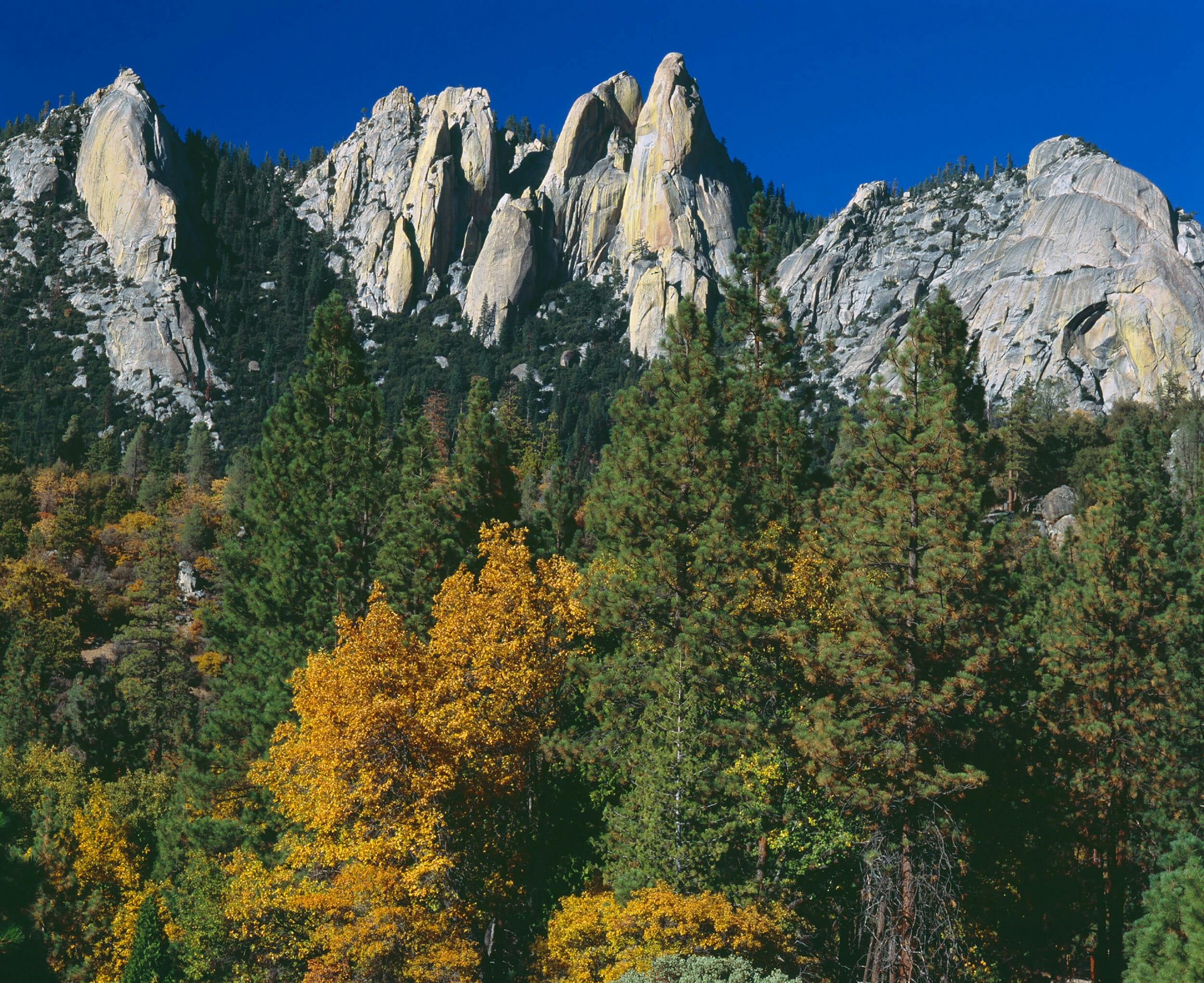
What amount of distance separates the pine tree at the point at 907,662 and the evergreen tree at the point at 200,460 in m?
76.9

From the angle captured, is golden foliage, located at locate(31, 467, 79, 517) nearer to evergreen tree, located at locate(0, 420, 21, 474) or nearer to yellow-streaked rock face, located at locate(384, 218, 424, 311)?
evergreen tree, located at locate(0, 420, 21, 474)

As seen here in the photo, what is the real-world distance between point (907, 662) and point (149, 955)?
844 inches

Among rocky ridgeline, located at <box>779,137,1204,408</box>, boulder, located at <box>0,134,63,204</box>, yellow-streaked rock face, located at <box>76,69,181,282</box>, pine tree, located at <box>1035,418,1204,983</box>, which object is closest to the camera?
pine tree, located at <box>1035,418,1204,983</box>

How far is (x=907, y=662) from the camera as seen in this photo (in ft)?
60.5

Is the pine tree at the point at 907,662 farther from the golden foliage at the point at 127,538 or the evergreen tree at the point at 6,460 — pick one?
the evergreen tree at the point at 6,460

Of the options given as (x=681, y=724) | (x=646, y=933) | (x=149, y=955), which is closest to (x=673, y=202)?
(x=149, y=955)

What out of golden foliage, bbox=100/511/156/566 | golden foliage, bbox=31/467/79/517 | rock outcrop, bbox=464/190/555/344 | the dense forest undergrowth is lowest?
the dense forest undergrowth

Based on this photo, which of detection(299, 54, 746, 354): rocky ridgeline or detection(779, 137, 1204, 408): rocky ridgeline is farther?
detection(299, 54, 746, 354): rocky ridgeline

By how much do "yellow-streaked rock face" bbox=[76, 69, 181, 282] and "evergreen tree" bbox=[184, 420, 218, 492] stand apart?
229 feet

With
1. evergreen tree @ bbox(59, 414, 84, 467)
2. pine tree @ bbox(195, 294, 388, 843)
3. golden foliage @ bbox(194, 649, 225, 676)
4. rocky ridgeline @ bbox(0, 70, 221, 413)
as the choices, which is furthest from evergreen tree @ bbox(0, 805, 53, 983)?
rocky ridgeline @ bbox(0, 70, 221, 413)

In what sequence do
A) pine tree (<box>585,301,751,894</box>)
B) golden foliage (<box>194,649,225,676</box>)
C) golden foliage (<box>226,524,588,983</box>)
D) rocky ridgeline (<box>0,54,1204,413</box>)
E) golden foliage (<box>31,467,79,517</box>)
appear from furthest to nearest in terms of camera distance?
rocky ridgeline (<box>0,54,1204,413</box>) < golden foliage (<box>31,467,79,517</box>) < golden foliage (<box>194,649,225,676</box>) < pine tree (<box>585,301,751,894</box>) < golden foliage (<box>226,524,588,983</box>)

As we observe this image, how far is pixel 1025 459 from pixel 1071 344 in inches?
2485

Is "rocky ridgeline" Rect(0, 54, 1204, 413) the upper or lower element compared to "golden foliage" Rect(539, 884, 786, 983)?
upper

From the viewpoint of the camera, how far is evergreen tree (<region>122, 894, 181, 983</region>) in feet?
81.9
